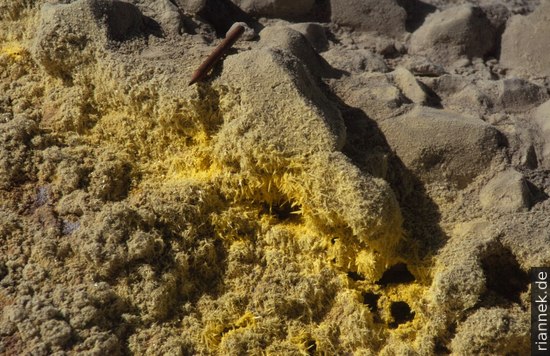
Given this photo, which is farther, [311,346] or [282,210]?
[282,210]

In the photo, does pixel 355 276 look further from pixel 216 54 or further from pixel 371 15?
pixel 371 15

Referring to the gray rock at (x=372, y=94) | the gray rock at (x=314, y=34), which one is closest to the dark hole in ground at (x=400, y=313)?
the gray rock at (x=372, y=94)

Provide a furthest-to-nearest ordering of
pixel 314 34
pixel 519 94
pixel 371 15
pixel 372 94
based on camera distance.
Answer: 1. pixel 371 15
2. pixel 314 34
3. pixel 519 94
4. pixel 372 94

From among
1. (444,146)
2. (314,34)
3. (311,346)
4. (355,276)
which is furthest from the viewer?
(314,34)

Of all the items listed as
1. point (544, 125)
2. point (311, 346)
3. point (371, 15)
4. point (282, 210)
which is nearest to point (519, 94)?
point (544, 125)

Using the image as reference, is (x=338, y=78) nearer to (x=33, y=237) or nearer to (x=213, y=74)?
(x=213, y=74)

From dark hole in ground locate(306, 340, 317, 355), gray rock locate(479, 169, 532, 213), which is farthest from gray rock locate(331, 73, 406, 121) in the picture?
dark hole in ground locate(306, 340, 317, 355)

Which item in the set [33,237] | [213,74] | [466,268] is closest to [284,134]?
[213,74]
